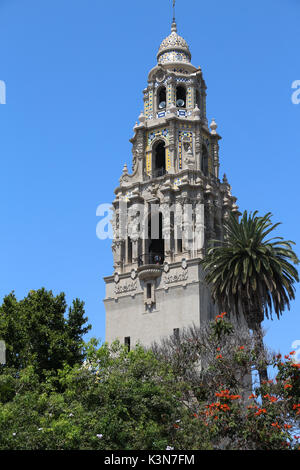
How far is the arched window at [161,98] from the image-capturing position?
74312mm

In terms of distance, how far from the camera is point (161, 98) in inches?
2965

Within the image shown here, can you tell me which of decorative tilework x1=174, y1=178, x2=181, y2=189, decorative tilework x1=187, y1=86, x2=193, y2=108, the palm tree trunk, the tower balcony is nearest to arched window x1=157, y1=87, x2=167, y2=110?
decorative tilework x1=187, y1=86, x2=193, y2=108

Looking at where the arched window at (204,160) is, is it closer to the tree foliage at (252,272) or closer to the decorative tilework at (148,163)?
the decorative tilework at (148,163)

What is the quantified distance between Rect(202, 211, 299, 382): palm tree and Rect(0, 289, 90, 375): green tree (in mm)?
10219

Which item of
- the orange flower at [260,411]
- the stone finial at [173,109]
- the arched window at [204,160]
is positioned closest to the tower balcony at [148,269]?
the arched window at [204,160]

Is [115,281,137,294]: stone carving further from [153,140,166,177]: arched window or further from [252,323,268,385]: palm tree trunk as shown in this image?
[252,323,268,385]: palm tree trunk

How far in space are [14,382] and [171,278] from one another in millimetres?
22417

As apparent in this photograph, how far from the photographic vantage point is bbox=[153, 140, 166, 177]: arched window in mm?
70750

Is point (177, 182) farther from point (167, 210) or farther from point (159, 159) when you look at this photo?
point (159, 159)

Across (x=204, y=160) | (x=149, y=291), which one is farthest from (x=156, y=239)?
(x=204, y=160)

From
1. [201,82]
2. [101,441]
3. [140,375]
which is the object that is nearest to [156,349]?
[140,375]

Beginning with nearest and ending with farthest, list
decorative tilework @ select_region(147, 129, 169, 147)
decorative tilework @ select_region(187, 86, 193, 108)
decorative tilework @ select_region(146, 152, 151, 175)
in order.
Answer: decorative tilework @ select_region(146, 152, 151, 175)
decorative tilework @ select_region(147, 129, 169, 147)
decorative tilework @ select_region(187, 86, 193, 108)

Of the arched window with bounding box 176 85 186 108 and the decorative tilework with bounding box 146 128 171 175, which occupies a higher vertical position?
the arched window with bounding box 176 85 186 108

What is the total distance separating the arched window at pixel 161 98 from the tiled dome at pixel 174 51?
301 centimetres
